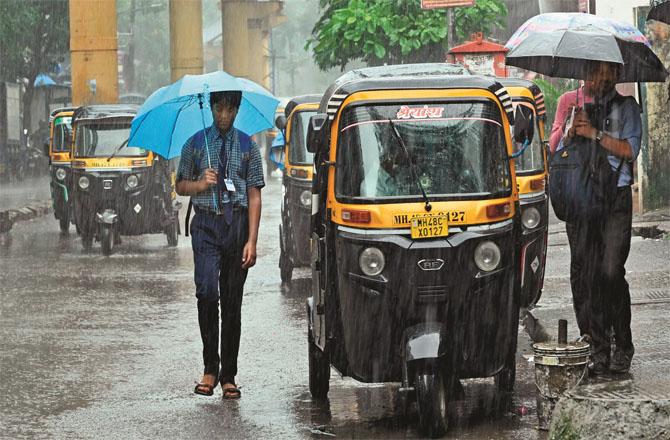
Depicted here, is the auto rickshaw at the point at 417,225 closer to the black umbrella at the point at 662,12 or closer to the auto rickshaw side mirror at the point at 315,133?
the auto rickshaw side mirror at the point at 315,133

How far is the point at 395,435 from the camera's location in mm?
7793

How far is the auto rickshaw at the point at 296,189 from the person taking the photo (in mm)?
15391

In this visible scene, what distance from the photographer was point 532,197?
1229 centimetres

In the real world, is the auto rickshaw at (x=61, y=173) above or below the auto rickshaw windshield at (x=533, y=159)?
below

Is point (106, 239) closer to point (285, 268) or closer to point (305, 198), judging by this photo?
point (285, 268)

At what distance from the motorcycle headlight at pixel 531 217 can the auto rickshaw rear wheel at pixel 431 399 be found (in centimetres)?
460

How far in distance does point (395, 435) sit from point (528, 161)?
533cm

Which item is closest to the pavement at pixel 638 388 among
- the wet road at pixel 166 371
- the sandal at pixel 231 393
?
the wet road at pixel 166 371

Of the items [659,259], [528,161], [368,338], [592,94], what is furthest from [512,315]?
[659,259]

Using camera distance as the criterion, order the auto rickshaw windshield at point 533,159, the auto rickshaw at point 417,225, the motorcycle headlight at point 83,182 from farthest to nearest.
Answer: the motorcycle headlight at point 83,182
the auto rickshaw windshield at point 533,159
the auto rickshaw at point 417,225

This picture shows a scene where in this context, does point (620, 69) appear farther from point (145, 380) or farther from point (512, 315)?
point (145, 380)

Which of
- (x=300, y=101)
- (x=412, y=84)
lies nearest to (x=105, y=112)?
(x=300, y=101)

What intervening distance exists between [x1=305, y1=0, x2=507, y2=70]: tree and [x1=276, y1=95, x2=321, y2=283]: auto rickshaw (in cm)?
1195

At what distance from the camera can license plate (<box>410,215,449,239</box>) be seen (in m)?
7.89
